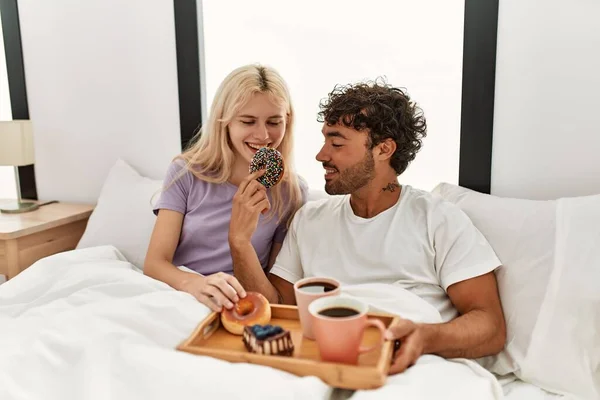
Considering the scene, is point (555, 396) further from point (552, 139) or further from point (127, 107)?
point (127, 107)

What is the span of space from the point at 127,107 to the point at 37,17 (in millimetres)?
588

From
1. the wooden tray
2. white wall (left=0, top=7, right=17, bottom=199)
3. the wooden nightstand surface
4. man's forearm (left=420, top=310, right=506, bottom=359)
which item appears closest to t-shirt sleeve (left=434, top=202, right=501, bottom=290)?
man's forearm (left=420, top=310, right=506, bottom=359)

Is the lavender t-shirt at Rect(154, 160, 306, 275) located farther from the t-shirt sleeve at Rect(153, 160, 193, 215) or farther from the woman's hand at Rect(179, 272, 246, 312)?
the woman's hand at Rect(179, 272, 246, 312)

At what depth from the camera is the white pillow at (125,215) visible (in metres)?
2.02

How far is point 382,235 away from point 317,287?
43 centimetres

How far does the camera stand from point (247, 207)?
1514 mm

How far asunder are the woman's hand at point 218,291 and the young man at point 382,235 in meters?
0.20

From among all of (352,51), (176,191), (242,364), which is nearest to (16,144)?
(176,191)

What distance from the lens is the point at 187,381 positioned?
0.94 m

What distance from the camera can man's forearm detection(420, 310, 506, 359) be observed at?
47.4 inches

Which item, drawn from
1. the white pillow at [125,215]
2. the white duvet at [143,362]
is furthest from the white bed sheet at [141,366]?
the white pillow at [125,215]

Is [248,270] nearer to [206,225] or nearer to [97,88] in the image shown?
[206,225]

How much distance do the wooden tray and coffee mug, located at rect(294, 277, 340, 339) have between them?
1.3 inches

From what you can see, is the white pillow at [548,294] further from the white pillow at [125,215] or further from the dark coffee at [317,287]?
the white pillow at [125,215]
